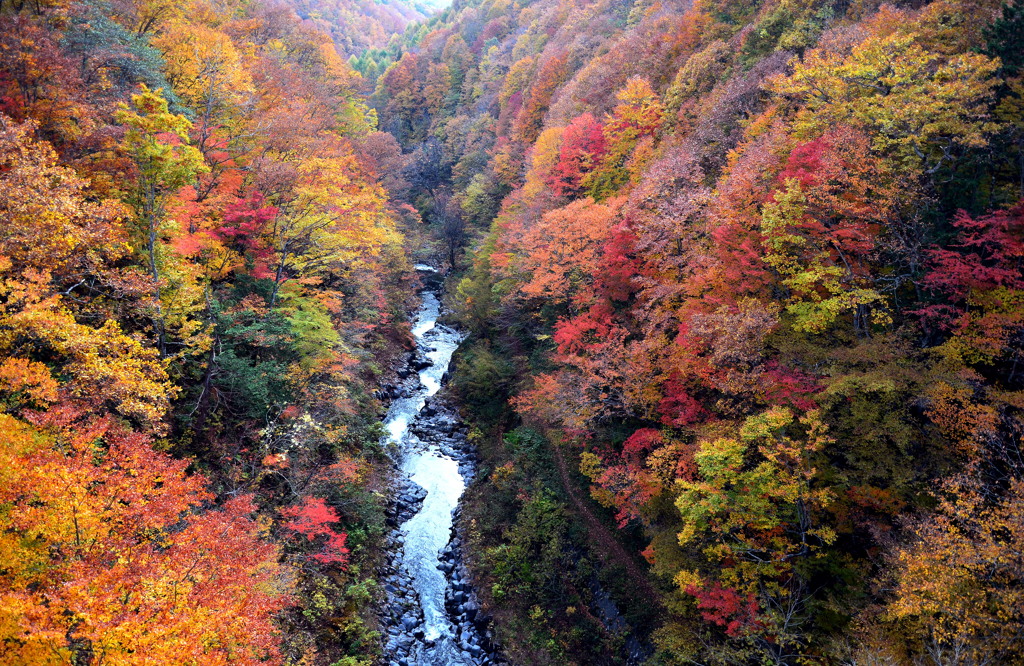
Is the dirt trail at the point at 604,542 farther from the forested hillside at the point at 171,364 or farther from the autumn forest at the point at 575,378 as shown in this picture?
the forested hillside at the point at 171,364

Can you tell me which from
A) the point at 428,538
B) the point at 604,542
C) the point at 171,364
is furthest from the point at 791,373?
the point at 171,364

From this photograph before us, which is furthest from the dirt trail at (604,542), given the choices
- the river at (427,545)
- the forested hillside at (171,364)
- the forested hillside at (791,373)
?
the forested hillside at (171,364)

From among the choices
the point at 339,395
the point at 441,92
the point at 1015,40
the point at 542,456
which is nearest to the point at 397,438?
the point at 339,395

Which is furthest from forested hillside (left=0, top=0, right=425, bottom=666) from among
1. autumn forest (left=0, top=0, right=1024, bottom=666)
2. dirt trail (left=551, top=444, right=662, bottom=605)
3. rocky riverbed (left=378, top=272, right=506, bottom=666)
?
dirt trail (left=551, top=444, right=662, bottom=605)

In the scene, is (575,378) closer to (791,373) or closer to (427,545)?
(791,373)

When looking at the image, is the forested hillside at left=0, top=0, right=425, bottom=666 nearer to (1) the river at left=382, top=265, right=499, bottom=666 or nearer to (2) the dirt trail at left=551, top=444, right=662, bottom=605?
(1) the river at left=382, top=265, right=499, bottom=666
